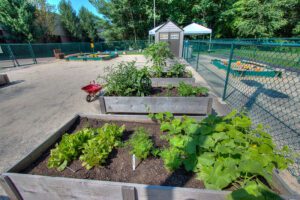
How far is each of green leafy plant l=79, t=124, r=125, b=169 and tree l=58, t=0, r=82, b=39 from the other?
1039 inches

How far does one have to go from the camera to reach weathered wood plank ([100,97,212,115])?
101 inches

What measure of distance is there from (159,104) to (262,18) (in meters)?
20.6

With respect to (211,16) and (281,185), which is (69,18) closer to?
(211,16)

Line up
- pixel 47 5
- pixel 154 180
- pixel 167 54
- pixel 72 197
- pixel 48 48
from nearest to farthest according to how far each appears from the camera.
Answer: pixel 72 197, pixel 154 180, pixel 167 54, pixel 48 48, pixel 47 5

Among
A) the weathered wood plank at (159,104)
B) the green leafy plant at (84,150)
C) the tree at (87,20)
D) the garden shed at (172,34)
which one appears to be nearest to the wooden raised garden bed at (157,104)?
the weathered wood plank at (159,104)

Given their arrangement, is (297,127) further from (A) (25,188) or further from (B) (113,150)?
(A) (25,188)

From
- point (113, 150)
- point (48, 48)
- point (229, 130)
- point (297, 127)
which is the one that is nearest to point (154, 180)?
point (113, 150)

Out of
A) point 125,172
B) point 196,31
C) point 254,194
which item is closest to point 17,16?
point 196,31

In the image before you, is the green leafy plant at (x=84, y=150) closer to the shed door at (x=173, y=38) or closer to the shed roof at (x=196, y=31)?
the shed door at (x=173, y=38)

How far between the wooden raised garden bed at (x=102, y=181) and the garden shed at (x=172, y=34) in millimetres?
10536

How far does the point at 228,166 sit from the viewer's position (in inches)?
43.0

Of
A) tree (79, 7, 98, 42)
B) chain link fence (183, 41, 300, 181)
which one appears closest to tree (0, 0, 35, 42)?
tree (79, 7, 98, 42)

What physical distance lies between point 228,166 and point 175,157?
449 mm

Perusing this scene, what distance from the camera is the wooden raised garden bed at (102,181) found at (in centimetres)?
106
